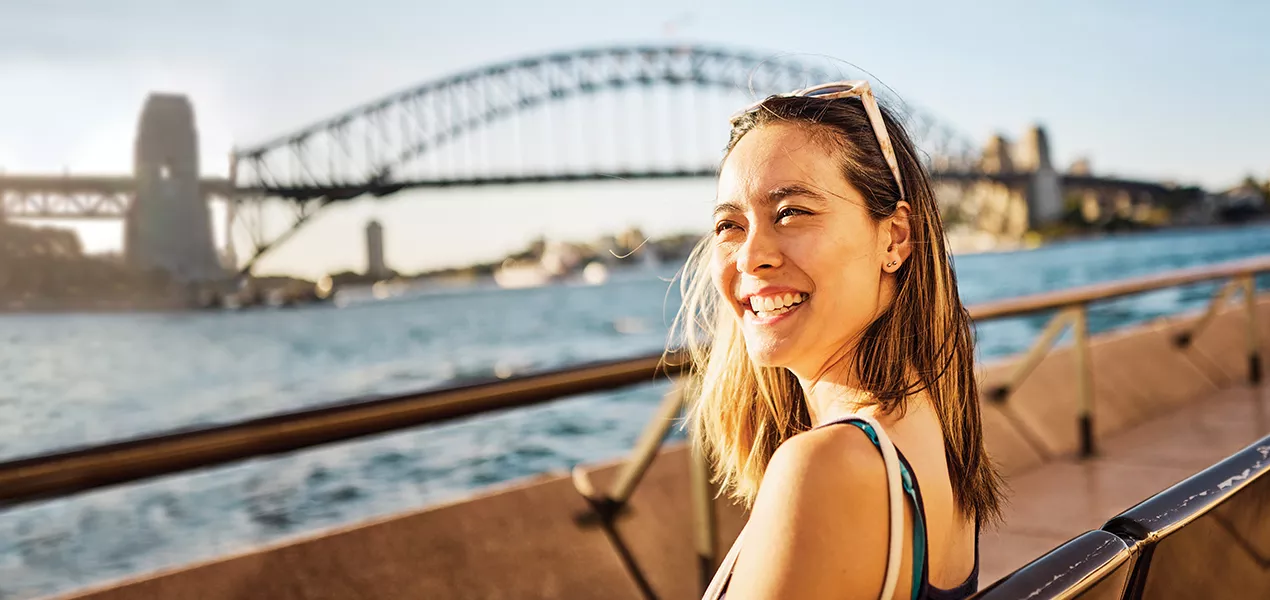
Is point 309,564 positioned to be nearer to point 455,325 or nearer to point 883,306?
A: point 883,306

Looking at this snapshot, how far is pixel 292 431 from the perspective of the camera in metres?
1.73

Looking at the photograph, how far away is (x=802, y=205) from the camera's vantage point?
95 cm

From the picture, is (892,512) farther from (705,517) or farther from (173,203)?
(173,203)

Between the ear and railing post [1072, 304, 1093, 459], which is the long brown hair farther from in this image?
railing post [1072, 304, 1093, 459]

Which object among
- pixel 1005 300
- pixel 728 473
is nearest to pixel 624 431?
pixel 1005 300

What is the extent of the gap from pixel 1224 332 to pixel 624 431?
8.33 metres

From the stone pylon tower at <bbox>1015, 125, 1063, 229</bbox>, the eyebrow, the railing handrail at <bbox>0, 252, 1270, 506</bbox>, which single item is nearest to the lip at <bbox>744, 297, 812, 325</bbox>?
the eyebrow

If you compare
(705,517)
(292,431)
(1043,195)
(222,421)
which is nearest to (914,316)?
(292,431)

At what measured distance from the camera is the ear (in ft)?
3.28

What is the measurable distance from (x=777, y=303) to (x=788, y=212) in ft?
0.31

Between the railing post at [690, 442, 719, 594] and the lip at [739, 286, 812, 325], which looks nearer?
the lip at [739, 286, 812, 325]

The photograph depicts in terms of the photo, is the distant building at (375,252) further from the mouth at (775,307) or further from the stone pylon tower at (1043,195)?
the stone pylon tower at (1043,195)

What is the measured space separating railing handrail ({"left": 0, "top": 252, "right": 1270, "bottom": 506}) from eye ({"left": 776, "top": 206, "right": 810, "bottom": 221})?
1133 millimetres

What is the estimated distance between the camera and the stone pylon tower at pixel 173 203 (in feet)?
11.3
